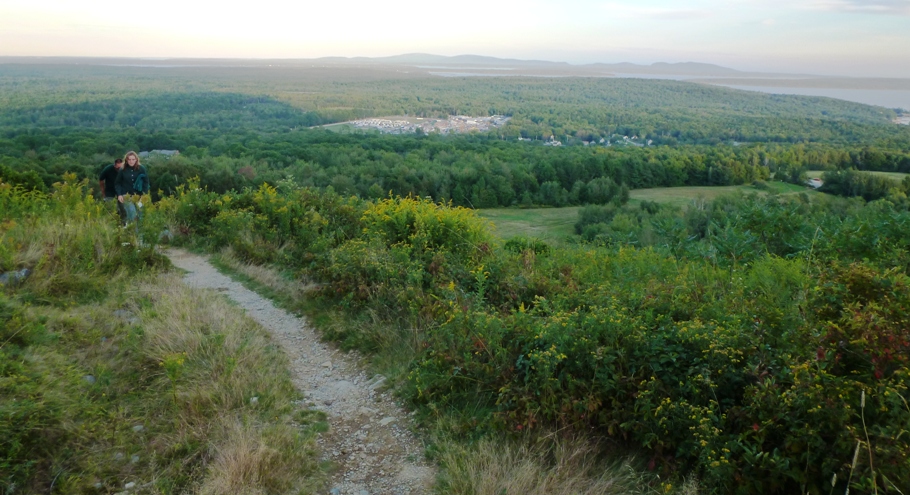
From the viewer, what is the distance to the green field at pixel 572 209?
44.4 m

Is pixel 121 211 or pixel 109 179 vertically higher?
pixel 109 179

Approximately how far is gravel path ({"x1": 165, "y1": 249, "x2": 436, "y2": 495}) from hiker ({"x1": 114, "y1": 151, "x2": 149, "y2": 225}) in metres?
4.68

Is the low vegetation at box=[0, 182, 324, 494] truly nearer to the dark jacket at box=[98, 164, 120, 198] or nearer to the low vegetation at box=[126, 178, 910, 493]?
the low vegetation at box=[126, 178, 910, 493]

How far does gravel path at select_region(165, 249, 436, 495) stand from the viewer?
3.55 meters

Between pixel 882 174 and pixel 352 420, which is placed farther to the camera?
pixel 882 174

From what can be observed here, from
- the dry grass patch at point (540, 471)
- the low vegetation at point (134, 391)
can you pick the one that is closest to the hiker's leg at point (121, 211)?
the low vegetation at point (134, 391)

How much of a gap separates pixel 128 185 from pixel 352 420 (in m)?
7.64

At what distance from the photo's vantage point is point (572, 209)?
179 feet

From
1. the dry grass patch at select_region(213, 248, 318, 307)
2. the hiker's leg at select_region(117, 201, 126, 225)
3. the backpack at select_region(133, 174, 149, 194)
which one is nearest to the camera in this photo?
the dry grass patch at select_region(213, 248, 318, 307)

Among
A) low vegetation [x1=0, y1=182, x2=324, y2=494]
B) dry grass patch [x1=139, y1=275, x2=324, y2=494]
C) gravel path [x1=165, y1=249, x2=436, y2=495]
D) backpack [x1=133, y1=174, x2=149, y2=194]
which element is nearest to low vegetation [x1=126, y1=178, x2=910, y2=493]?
gravel path [x1=165, y1=249, x2=436, y2=495]

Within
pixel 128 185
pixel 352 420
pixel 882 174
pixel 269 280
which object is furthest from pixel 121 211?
pixel 882 174

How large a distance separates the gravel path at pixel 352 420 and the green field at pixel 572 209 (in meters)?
35.7

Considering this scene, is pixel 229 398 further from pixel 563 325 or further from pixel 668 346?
pixel 668 346

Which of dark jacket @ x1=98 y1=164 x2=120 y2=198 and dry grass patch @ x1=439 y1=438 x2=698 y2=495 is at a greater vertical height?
dark jacket @ x1=98 y1=164 x2=120 y2=198
